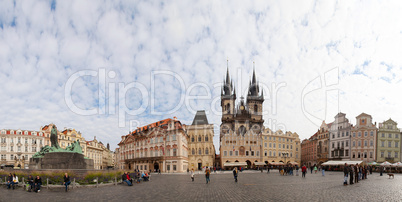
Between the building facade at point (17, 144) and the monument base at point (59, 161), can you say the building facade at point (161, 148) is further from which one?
the monument base at point (59, 161)

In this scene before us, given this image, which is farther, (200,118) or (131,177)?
(200,118)

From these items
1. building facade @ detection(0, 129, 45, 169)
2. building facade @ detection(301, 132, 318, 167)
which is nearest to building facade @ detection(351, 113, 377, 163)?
building facade @ detection(301, 132, 318, 167)

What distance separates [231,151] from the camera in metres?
69.9

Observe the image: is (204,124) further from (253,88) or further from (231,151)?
(253,88)

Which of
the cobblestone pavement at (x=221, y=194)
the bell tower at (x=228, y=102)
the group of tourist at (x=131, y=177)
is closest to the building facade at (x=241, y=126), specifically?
the bell tower at (x=228, y=102)

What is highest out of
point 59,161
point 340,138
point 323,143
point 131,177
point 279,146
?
point 59,161

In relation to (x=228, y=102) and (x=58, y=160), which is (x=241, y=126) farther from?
(x=58, y=160)

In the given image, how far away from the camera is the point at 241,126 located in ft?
267

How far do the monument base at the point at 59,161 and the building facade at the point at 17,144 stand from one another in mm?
53265

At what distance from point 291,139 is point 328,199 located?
67.6m

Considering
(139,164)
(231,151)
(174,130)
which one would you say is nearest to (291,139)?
(231,151)

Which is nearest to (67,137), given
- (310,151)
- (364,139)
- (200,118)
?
(200,118)

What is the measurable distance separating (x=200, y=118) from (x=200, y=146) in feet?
31.0

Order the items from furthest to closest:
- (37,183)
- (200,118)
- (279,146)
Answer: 1. (279,146)
2. (200,118)
3. (37,183)
